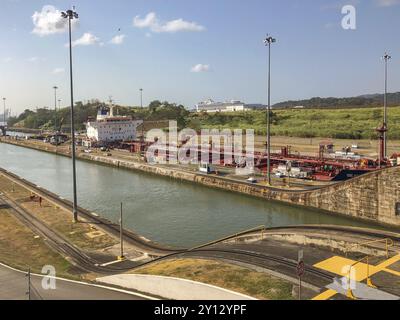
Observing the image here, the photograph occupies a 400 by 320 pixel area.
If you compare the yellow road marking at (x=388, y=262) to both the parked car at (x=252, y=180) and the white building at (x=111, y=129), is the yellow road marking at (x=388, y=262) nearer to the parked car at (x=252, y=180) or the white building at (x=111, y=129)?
the parked car at (x=252, y=180)

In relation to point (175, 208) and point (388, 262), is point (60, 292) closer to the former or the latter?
point (388, 262)

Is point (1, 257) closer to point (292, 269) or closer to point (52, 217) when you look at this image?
point (52, 217)

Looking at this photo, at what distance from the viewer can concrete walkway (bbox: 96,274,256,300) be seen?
11.8 m

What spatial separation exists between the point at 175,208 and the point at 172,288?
19.0 meters

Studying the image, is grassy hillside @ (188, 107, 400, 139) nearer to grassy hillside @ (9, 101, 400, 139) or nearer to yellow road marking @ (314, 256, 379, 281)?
grassy hillside @ (9, 101, 400, 139)

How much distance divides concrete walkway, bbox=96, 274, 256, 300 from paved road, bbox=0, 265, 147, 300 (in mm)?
468

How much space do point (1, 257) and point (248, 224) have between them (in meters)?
14.7

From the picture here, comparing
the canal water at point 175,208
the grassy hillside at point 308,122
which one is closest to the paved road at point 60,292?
the canal water at point 175,208

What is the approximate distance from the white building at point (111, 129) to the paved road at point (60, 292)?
61074 mm

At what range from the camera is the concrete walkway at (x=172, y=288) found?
464 inches

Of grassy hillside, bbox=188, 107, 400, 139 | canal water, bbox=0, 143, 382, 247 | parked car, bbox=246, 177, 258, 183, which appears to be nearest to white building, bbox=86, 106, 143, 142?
canal water, bbox=0, 143, 382, 247

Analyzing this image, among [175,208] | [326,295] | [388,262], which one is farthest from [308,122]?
[326,295]

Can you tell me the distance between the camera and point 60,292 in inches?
554
